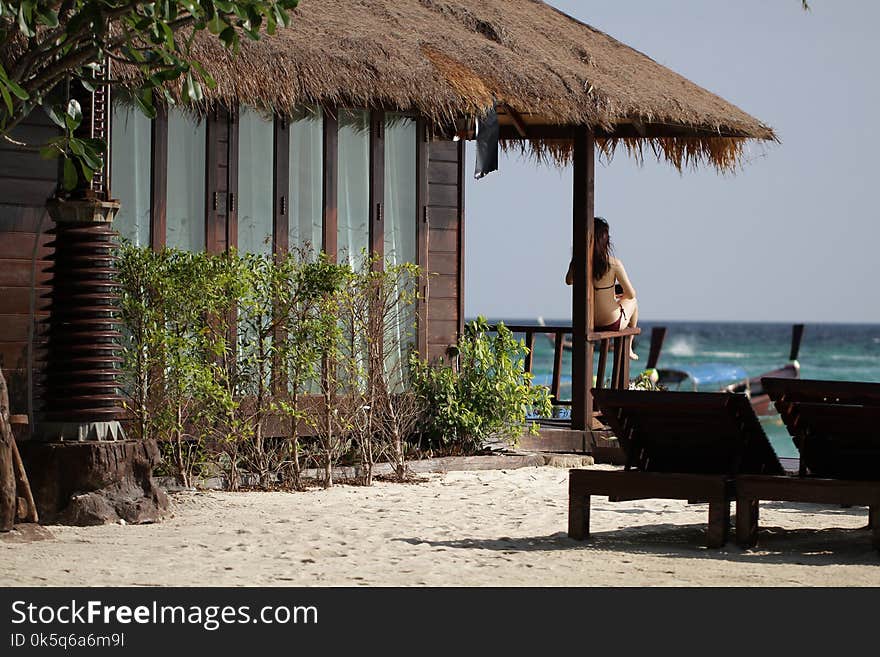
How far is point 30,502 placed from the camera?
6.86 metres

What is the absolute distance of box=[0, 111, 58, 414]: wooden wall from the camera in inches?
332

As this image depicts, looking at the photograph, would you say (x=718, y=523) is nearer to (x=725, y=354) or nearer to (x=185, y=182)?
(x=185, y=182)

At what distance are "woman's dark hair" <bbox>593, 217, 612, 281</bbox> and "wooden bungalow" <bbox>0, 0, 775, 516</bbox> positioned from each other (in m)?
0.41

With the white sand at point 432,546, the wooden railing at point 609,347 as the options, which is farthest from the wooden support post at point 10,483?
the wooden railing at point 609,347

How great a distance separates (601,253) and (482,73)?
219 cm

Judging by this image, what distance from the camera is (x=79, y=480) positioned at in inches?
284

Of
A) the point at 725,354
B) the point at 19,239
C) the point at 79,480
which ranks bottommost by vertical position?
the point at 725,354

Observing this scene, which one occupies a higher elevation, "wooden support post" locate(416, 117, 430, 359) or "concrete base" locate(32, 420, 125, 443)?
"wooden support post" locate(416, 117, 430, 359)

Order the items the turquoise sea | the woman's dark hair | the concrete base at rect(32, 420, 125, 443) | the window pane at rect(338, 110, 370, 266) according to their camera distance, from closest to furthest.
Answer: the concrete base at rect(32, 420, 125, 443) → the window pane at rect(338, 110, 370, 266) → the woman's dark hair → the turquoise sea

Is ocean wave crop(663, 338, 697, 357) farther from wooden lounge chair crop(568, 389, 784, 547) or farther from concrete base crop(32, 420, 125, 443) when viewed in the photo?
concrete base crop(32, 420, 125, 443)

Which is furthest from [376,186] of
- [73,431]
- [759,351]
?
[759,351]

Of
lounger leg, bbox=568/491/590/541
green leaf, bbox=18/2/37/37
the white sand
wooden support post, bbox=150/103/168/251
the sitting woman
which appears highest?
green leaf, bbox=18/2/37/37

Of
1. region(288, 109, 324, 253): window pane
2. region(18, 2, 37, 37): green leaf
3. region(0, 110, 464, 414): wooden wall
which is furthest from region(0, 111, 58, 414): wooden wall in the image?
region(18, 2, 37, 37): green leaf
